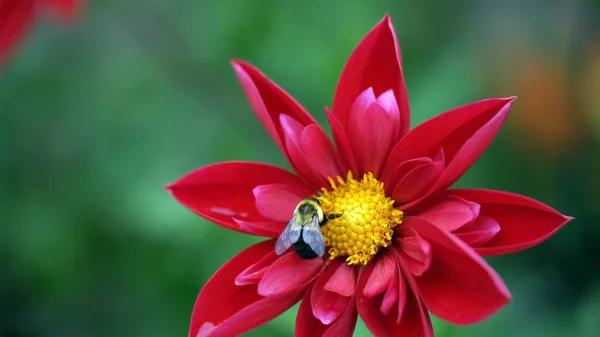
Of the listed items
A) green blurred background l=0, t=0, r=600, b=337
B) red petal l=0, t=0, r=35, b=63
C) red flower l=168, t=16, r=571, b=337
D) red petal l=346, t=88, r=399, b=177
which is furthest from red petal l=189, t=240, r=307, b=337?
red petal l=0, t=0, r=35, b=63

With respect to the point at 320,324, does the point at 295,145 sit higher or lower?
higher

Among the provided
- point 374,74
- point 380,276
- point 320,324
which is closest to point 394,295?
point 380,276

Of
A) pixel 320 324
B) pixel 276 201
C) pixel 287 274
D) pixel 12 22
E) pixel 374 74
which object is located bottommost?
pixel 320 324

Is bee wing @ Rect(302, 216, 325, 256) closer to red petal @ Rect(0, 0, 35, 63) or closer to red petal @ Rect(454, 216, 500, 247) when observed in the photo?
red petal @ Rect(454, 216, 500, 247)

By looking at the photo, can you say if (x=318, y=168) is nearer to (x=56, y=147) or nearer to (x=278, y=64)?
(x=278, y=64)

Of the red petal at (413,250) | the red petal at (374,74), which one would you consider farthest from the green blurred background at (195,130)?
the red petal at (374,74)

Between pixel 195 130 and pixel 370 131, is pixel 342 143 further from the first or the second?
pixel 195 130

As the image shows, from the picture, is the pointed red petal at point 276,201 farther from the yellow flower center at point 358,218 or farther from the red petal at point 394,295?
the red petal at point 394,295
